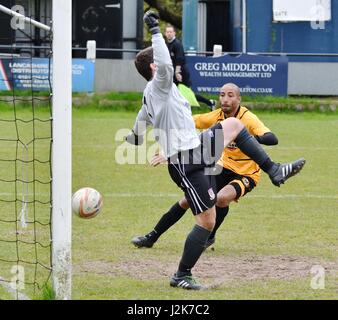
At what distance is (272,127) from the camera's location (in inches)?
852

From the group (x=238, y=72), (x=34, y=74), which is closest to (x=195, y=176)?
(x=34, y=74)

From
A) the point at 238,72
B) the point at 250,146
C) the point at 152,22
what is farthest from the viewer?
the point at 238,72

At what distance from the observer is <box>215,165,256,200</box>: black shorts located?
980 centimetres

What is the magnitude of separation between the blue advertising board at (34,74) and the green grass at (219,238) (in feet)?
21.2

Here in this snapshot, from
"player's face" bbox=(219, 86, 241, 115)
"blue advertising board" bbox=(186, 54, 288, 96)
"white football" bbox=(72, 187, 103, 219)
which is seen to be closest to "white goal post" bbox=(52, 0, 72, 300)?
"white football" bbox=(72, 187, 103, 219)

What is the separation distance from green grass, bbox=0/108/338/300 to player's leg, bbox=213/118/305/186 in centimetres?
83

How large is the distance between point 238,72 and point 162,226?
15268 millimetres

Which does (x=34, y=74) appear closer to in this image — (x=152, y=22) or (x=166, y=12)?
(x=152, y=22)

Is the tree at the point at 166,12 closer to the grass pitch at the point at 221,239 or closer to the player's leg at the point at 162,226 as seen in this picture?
the grass pitch at the point at 221,239

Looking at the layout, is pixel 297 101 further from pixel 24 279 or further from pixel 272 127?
pixel 24 279

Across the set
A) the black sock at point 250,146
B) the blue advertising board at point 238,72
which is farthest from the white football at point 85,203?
the blue advertising board at point 238,72

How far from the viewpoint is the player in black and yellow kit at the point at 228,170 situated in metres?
9.70

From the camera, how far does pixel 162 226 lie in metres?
9.82
